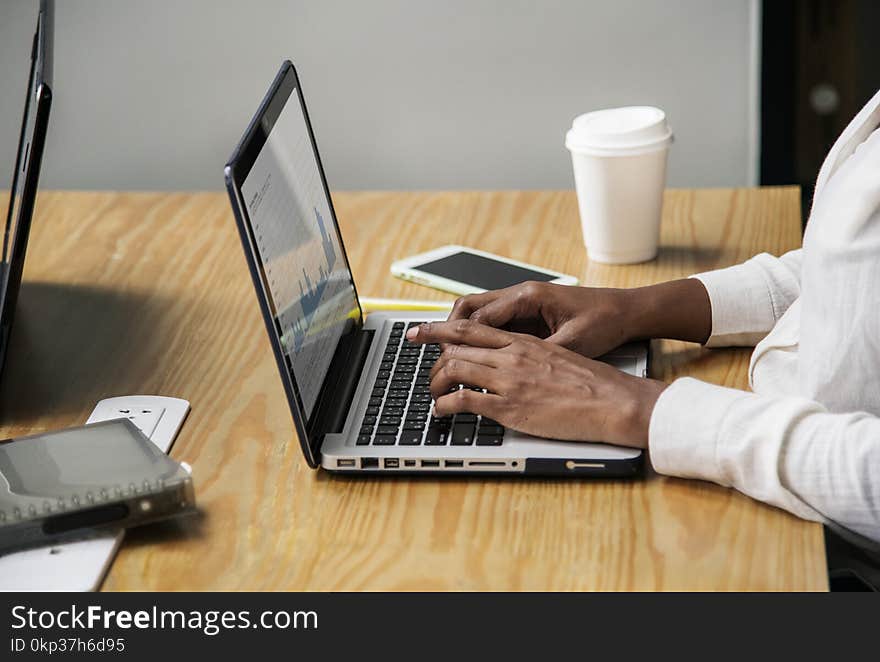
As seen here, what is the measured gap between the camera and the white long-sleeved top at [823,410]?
841 millimetres

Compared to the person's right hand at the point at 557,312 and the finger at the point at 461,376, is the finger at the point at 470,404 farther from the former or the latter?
the person's right hand at the point at 557,312

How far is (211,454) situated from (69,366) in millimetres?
269

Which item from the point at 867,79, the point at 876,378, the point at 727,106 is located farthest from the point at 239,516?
the point at 867,79

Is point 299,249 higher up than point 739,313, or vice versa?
point 299,249

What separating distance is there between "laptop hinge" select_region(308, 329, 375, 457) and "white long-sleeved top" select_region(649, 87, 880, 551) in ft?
0.86

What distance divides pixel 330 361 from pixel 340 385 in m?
0.03

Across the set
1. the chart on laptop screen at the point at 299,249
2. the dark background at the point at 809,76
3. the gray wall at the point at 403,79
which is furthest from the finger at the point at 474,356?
the dark background at the point at 809,76

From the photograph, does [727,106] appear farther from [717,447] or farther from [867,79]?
[717,447]

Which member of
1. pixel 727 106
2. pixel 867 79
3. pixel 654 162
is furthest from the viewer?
pixel 867 79

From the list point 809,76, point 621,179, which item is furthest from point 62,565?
point 809,76

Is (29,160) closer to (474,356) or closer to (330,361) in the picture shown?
(330,361)

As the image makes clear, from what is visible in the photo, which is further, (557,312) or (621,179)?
(621,179)

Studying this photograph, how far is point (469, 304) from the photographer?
3.74ft
